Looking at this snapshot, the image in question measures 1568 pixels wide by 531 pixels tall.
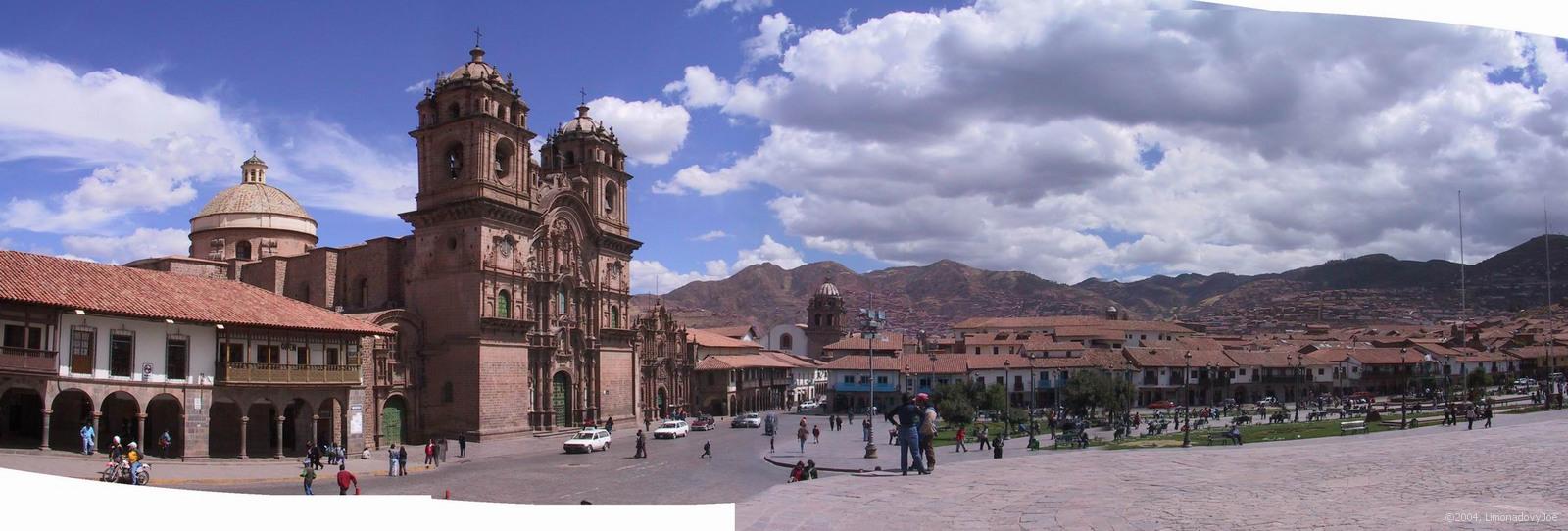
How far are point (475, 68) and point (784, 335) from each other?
190ft

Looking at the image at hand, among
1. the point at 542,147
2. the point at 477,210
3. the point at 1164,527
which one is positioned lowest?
the point at 1164,527

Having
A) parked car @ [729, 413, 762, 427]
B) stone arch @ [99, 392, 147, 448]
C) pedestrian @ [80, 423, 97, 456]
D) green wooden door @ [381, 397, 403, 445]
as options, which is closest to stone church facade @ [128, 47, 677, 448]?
green wooden door @ [381, 397, 403, 445]

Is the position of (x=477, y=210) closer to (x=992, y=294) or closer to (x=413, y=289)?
(x=413, y=289)

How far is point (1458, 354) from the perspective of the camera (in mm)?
62219

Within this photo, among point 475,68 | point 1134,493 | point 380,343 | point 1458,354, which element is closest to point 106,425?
point 1134,493

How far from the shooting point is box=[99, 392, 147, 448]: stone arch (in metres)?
13.5

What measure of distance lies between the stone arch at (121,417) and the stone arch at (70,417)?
279 mm

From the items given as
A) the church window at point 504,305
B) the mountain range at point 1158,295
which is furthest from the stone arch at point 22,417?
the mountain range at point 1158,295

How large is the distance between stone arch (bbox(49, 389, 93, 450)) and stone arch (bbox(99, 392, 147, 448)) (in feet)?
0.91

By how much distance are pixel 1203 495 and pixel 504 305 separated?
83.8 ft

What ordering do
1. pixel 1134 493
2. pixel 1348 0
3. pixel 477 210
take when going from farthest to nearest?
1. pixel 477 210
2. pixel 1348 0
3. pixel 1134 493

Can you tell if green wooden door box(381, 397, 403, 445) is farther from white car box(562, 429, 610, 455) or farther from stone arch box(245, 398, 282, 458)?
stone arch box(245, 398, 282, 458)

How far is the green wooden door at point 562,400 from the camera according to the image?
117 ft

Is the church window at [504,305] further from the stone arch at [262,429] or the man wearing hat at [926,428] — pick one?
the man wearing hat at [926,428]
